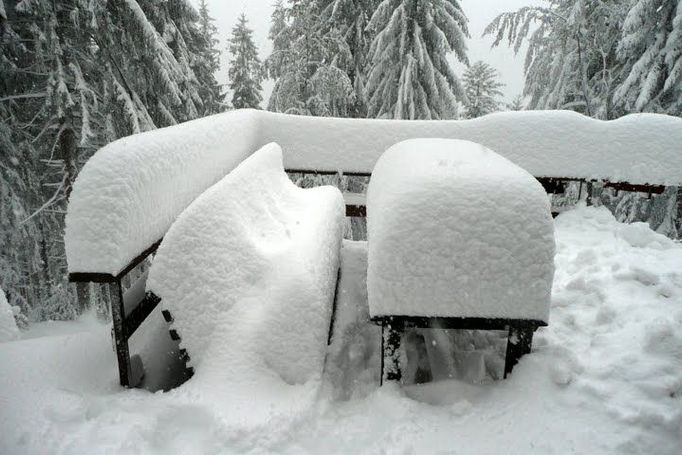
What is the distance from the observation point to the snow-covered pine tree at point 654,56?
10.9 metres

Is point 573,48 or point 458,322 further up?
point 573,48

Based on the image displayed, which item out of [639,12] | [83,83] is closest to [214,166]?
[83,83]

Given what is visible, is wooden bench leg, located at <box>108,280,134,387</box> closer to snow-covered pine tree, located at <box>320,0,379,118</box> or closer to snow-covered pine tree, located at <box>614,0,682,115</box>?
snow-covered pine tree, located at <box>614,0,682,115</box>

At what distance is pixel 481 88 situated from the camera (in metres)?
27.9

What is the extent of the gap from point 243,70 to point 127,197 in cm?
2191

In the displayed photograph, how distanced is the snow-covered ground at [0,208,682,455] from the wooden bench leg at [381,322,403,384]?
97 mm

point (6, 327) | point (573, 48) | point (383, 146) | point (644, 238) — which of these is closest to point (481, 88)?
point (573, 48)

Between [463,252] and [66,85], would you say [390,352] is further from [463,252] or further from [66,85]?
[66,85]

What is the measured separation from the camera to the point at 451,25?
15617mm

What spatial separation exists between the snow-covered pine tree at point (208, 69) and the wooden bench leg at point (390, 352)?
13.0m

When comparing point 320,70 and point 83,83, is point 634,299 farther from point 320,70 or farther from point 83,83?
point 320,70

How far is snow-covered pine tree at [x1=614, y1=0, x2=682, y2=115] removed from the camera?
35.8 ft

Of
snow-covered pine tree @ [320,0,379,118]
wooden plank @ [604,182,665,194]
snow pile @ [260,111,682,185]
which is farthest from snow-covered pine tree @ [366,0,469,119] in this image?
wooden plank @ [604,182,665,194]

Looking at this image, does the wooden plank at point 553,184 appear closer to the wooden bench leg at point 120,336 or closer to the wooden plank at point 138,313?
the wooden plank at point 138,313
